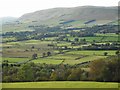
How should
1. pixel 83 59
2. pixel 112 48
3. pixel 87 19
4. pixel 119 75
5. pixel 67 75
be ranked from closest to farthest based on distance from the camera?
pixel 119 75, pixel 67 75, pixel 83 59, pixel 112 48, pixel 87 19

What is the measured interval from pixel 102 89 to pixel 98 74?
4709mm

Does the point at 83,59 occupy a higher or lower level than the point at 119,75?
lower

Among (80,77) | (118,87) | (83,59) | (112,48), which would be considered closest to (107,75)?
(80,77)

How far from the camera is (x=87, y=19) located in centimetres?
19425

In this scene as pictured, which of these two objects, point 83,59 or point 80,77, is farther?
point 83,59

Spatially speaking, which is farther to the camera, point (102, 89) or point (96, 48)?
point (96, 48)

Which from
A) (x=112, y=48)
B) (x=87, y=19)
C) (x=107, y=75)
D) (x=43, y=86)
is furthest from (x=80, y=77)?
(x=87, y=19)

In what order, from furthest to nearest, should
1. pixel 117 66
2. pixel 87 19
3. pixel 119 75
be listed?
pixel 87 19 → pixel 117 66 → pixel 119 75

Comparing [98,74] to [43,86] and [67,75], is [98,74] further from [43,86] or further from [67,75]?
[43,86]

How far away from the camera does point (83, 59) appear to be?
179ft

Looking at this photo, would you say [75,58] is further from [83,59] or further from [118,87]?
[118,87]

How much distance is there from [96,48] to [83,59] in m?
14.7

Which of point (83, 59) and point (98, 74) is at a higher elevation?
point (98, 74)

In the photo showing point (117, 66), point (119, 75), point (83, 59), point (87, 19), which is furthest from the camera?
point (87, 19)
